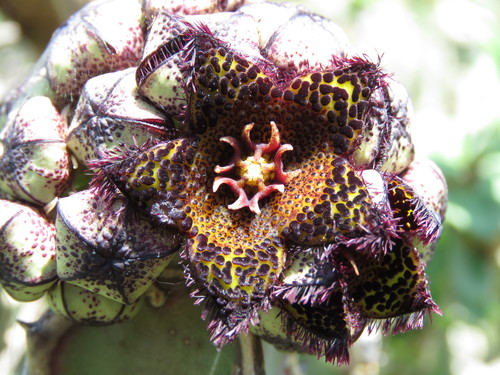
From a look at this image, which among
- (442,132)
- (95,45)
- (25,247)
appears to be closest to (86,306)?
(25,247)

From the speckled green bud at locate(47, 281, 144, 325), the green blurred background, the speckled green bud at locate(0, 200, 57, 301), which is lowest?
the green blurred background

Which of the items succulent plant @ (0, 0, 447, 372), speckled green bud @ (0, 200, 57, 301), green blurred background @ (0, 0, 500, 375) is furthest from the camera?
A: green blurred background @ (0, 0, 500, 375)

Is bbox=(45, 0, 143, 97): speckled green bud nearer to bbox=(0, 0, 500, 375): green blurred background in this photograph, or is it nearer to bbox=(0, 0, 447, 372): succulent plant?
bbox=(0, 0, 447, 372): succulent plant

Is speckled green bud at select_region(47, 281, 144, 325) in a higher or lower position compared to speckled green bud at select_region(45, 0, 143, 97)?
lower

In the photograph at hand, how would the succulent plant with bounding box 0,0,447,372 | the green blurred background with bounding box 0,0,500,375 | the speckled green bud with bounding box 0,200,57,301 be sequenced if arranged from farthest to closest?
the green blurred background with bounding box 0,0,500,375
the speckled green bud with bounding box 0,200,57,301
the succulent plant with bounding box 0,0,447,372

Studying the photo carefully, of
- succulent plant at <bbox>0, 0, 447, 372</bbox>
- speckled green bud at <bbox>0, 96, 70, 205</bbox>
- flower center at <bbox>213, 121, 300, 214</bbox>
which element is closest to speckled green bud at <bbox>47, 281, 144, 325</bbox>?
succulent plant at <bbox>0, 0, 447, 372</bbox>

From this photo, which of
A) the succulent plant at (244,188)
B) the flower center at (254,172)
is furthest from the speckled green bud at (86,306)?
the flower center at (254,172)

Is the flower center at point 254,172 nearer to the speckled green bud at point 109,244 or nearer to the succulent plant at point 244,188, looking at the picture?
the succulent plant at point 244,188

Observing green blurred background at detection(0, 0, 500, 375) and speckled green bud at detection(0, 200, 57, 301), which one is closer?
speckled green bud at detection(0, 200, 57, 301)
